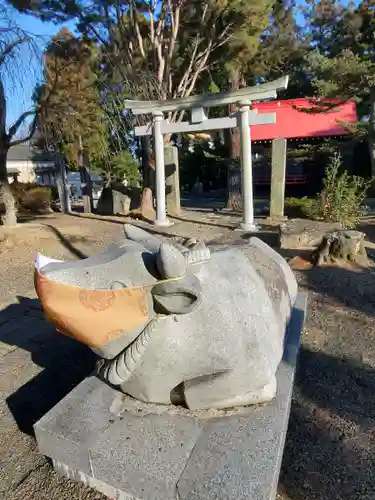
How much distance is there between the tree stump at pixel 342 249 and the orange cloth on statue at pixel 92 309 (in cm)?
420

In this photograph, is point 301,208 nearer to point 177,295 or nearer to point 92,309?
point 177,295

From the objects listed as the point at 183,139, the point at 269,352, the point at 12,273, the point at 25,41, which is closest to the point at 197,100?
the point at 25,41

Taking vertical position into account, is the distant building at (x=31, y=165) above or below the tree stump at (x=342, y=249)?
above

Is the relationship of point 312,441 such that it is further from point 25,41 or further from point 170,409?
point 25,41

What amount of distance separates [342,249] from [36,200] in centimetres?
1020

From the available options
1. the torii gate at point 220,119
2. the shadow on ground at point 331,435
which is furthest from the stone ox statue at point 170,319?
the torii gate at point 220,119

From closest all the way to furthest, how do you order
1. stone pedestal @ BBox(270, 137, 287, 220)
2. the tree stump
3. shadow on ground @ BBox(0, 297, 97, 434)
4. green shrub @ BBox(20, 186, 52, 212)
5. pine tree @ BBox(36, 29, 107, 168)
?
1. shadow on ground @ BBox(0, 297, 97, 434)
2. the tree stump
3. pine tree @ BBox(36, 29, 107, 168)
4. stone pedestal @ BBox(270, 137, 287, 220)
5. green shrub @ BBox(20, 186, 52, 212)

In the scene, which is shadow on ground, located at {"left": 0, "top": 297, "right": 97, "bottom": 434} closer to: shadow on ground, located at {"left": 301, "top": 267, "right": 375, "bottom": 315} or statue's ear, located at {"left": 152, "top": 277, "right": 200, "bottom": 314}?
statue's ear, located at {"left": 152, "top": 277, "right": 200, "bottom": 314}

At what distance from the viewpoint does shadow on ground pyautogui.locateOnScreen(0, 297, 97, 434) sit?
2.50 metres

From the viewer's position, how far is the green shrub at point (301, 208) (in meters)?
9.16

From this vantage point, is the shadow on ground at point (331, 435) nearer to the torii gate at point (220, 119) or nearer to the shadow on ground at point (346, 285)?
the shadow on ground at point (346, 285)

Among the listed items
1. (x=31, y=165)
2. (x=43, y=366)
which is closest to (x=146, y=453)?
(x=43, y=366)

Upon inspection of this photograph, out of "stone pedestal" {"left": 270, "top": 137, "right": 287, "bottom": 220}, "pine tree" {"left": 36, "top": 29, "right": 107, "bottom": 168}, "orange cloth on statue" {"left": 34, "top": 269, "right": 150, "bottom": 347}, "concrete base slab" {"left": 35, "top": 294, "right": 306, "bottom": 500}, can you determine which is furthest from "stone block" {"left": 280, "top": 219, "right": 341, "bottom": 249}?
"orange cloth on statue" {"left": 34, "top": 269, "right": 150, "bottom": 347}

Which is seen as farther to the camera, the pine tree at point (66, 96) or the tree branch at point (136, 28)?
the tree branch at point (136, 28)
